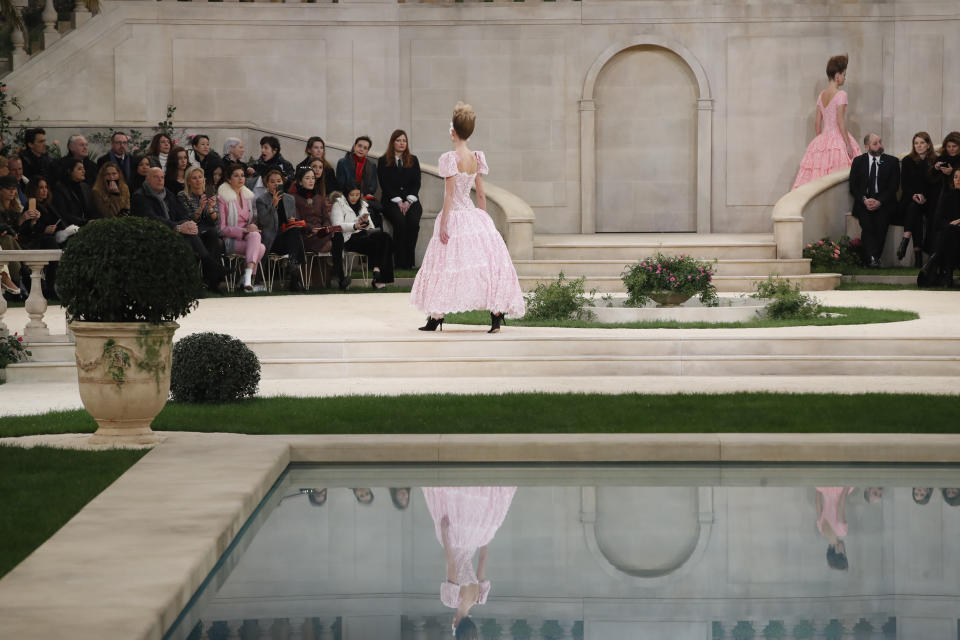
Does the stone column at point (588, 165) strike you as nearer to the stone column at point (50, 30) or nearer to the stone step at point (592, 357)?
the stone column at point (50, 30)

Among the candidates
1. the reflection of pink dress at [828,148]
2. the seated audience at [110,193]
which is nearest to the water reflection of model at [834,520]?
the seated audience at [110,193]

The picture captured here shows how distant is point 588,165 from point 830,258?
17.0 feet

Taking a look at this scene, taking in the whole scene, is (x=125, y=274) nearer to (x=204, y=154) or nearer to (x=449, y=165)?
(x=449, y=165)

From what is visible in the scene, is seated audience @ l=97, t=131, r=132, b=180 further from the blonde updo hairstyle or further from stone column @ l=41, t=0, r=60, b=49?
the blonde updo hairstyle

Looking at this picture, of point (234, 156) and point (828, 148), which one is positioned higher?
point (828, 148)

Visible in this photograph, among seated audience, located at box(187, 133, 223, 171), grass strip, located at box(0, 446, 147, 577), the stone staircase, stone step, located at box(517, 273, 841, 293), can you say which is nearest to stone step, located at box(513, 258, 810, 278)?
the stone staircase

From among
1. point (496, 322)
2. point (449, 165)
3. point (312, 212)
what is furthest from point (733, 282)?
point (449, 165)

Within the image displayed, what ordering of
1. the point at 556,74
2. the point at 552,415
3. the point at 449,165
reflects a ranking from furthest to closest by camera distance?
1. the point at 556,74
2. the point at 449,165
3. the point at 552,415

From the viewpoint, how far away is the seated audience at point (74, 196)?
1550 centimetres

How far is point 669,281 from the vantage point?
13.6m

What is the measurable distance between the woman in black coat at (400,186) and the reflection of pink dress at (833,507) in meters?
12.3

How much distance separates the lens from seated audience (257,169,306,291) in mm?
16609

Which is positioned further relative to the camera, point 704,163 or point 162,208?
point 704,163

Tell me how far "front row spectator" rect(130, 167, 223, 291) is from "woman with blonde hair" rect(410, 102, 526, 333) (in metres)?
4.81
